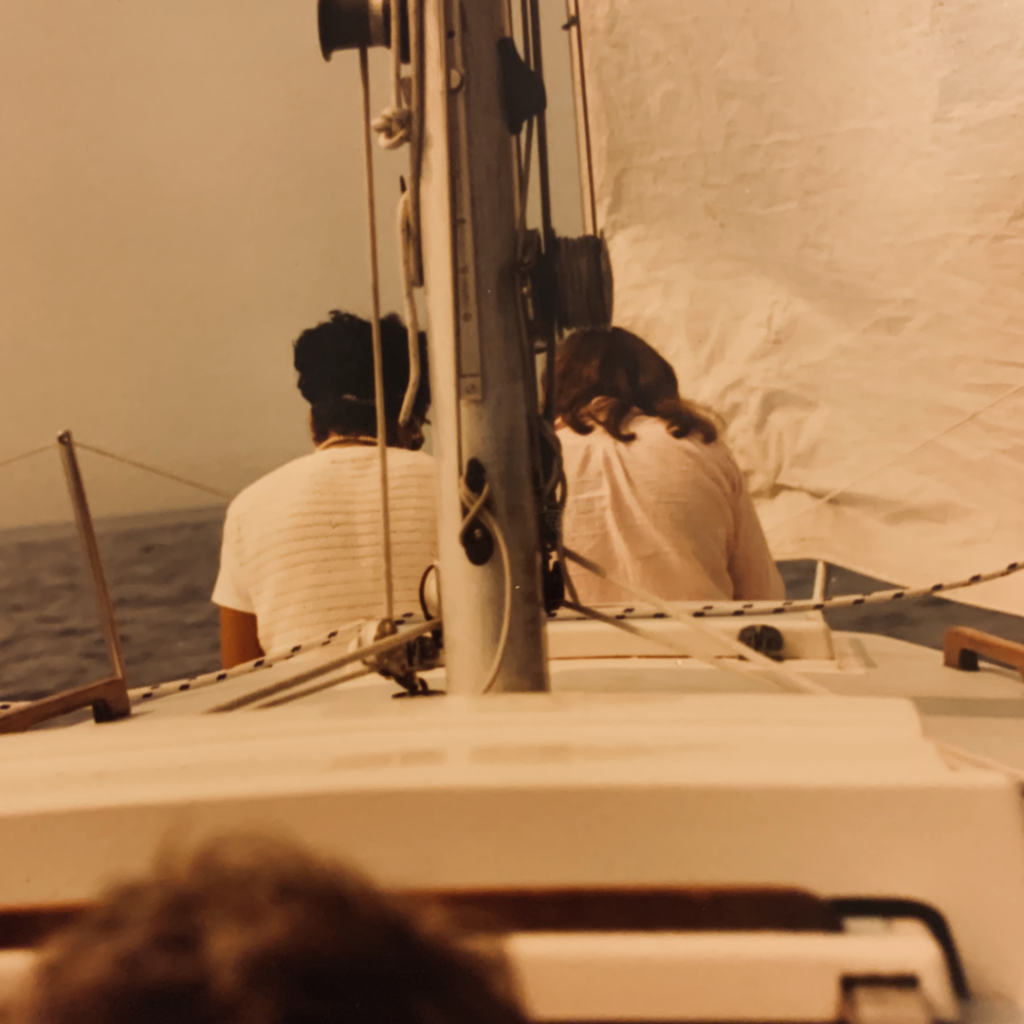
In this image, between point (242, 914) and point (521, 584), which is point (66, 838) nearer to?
point (242, 914)

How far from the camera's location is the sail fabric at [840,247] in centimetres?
107

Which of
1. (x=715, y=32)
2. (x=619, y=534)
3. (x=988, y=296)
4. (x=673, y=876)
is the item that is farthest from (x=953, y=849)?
(x=715, y=32)

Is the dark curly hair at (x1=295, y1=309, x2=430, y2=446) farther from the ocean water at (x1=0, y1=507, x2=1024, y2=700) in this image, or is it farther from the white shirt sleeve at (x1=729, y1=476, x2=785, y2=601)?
the ocean water at (x1=0, y1=507, x2=1024, y2=700)

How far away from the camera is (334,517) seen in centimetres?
83

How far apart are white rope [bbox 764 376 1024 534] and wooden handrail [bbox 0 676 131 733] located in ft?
3.39

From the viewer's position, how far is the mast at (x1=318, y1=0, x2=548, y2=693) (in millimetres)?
471

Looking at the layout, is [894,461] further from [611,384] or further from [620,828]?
[620,828]

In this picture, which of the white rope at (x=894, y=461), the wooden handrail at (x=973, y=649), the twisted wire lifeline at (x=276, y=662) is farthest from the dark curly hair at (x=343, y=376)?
the white rope at (x=894, y=461)

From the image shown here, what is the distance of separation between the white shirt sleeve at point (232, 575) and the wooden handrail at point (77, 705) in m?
0.15

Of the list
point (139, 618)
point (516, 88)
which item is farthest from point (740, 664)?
point (139, 618)

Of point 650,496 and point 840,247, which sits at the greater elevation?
point 840,247

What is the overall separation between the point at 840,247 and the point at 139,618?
19.0 feet

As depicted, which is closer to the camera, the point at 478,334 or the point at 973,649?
the point at 478,334

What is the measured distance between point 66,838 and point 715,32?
4.61 feet
